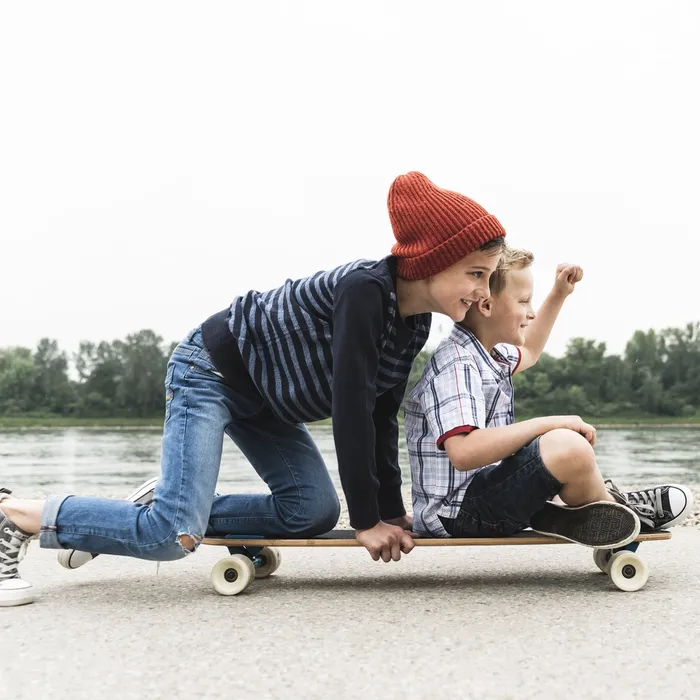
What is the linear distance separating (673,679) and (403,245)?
5.11 ft

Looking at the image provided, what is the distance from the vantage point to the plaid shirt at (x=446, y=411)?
283cm

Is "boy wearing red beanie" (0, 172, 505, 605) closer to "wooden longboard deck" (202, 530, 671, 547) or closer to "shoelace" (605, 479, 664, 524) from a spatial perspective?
"wooden longboard deck" (202, 530, 671, 547)

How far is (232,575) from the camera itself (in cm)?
296

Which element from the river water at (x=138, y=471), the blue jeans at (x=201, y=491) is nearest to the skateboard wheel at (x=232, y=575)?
the blue jeans at (x=201, y=491)

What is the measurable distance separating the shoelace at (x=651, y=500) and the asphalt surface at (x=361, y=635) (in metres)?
0.26

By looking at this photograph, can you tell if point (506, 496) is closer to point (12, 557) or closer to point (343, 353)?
point (343, 353)

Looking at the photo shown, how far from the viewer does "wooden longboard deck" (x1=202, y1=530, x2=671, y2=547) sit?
2.83 metres

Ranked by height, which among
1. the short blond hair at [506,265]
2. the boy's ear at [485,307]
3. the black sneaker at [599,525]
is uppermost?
the short blond hair at [506,265]

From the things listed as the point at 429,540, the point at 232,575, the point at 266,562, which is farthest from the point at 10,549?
the point at 429,540

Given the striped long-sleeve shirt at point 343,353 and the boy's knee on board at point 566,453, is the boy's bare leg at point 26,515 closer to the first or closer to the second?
the striped long-sleeve shirt at point 343,353

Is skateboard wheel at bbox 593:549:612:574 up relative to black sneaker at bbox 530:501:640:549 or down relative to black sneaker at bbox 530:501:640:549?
down

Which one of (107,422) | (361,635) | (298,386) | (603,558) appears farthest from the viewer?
(107,422)

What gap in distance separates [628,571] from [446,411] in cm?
82

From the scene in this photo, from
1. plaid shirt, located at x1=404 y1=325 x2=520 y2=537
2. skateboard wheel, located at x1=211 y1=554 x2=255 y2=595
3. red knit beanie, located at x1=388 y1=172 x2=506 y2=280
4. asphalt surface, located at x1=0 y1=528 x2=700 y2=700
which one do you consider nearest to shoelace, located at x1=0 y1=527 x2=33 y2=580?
asphalt surface, located at x1=0 y1=528 x2=700 y2=700
